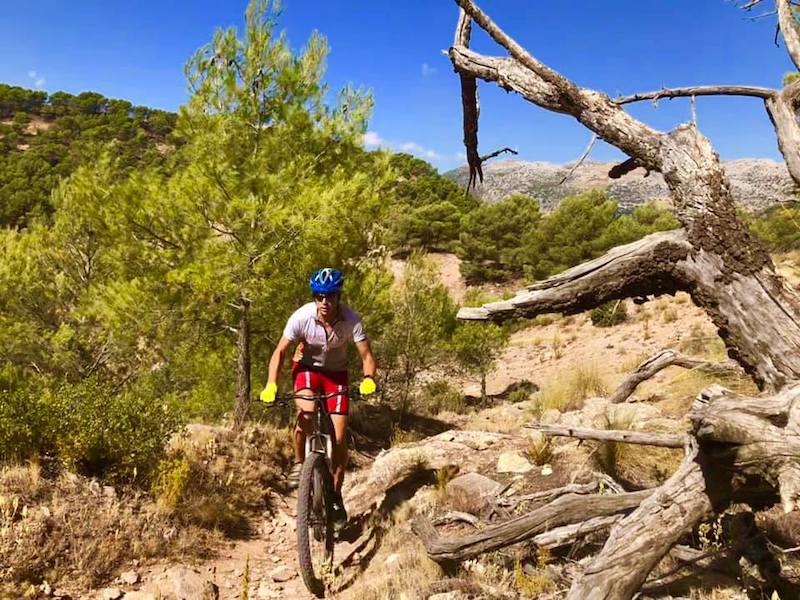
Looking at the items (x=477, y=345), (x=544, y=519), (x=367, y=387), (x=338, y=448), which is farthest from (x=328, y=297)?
(x=477, y=345)

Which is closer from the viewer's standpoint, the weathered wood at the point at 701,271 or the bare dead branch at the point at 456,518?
the weathered wood at the point at 701,271

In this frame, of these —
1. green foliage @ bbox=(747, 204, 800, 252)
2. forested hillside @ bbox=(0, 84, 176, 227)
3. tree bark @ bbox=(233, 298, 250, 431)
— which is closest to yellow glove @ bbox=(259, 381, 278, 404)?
tree bark @ bbox=(233, 298, 250, 431)

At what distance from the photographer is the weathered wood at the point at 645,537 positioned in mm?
2213

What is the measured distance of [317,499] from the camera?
4090 mm

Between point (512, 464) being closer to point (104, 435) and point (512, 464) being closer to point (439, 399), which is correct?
point (104, 435)

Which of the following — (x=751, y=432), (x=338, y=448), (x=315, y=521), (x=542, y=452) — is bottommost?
(x=315, y=521)

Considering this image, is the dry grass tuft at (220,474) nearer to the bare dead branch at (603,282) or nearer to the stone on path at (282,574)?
the stone on path at (282,574)

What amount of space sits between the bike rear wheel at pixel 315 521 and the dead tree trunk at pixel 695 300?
0.96 metres

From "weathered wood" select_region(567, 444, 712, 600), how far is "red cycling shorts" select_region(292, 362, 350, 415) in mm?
2451

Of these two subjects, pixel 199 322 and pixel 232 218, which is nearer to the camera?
pixel 232 218

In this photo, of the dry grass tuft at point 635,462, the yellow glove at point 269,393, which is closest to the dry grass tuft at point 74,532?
the yellow glove at point 269,393

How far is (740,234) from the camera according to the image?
8.88ft

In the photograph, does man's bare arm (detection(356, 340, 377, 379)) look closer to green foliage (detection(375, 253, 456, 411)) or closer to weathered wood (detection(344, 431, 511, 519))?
weathered wood (detection(344, 431, 511, 519))

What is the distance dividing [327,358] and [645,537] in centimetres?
276
